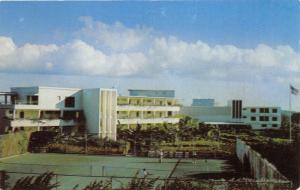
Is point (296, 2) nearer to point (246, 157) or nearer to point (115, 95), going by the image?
point (246, 157)

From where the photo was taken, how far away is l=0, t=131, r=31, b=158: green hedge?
61.9ft

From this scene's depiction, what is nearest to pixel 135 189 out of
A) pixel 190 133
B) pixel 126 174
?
pixel 126 174

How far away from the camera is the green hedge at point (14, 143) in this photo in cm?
1886

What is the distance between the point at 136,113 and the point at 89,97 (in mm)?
2049

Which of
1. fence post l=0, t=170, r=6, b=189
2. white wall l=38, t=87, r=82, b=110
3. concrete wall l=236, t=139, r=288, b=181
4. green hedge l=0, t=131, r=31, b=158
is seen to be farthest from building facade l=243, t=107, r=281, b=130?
green hedge l=0, t=131, r=31, b=158

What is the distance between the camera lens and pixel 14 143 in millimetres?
19500

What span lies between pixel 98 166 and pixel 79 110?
17.5ft

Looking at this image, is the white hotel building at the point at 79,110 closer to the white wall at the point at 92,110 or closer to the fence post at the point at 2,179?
the white wall at the point at 92,110

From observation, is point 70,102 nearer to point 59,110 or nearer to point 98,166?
point 59,110

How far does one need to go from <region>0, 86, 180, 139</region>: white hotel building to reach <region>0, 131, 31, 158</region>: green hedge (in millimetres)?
966

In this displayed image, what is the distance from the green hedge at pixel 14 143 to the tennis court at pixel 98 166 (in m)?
0.30

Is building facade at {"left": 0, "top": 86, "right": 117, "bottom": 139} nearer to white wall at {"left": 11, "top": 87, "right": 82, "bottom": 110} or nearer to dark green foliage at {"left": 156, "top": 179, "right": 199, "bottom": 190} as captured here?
white wall at {"left": 11, "top": 87, "right": 82, "bottom": 110}

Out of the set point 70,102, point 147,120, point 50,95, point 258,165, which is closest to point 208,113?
point 147,120

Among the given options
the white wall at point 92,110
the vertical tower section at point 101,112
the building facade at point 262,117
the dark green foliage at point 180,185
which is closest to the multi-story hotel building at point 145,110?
the vertical tower section at point 101,112
